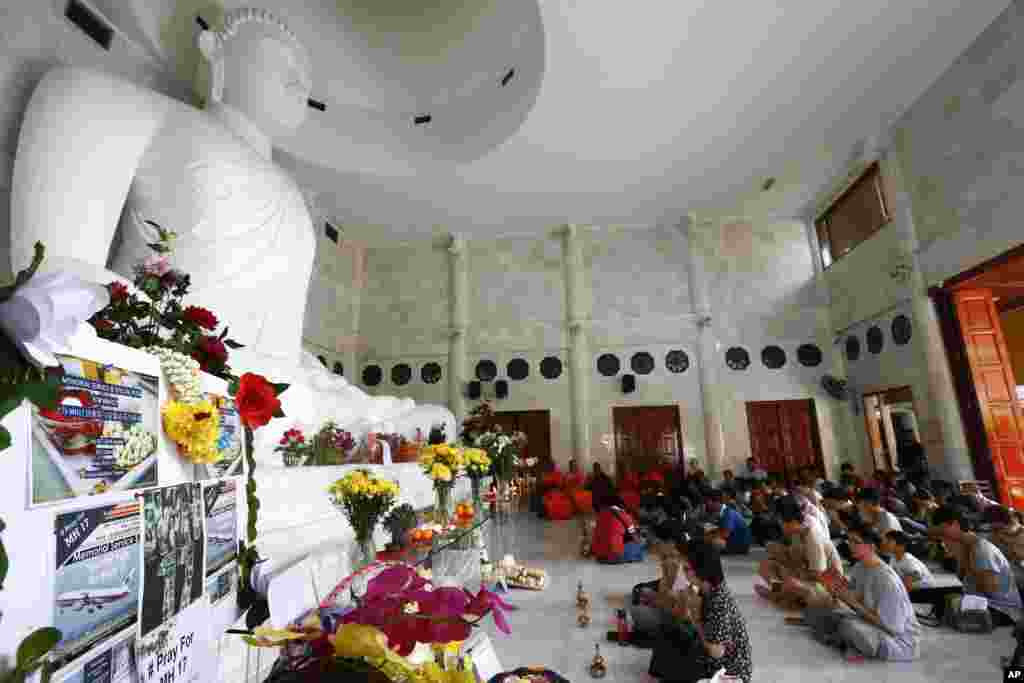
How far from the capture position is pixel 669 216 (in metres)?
12.5

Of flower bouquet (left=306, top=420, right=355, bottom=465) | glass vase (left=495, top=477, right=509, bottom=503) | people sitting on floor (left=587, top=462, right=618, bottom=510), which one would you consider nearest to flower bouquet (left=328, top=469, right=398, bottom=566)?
flower bouquet (left=306, top=420, right=355, bottom=465)

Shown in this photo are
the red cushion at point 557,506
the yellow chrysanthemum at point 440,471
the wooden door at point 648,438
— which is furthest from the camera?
the wooden door at point 648,438

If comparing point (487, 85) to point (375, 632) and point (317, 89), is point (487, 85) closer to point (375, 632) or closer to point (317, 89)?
point (317, 89)

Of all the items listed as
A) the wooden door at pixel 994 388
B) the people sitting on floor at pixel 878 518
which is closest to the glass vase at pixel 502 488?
the people sitting on floor at pixel 878 518

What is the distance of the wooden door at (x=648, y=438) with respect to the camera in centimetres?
1168

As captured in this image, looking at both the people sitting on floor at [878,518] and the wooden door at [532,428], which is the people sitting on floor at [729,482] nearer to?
the people sitting on floor at [878,518]

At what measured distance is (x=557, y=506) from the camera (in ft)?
31.4

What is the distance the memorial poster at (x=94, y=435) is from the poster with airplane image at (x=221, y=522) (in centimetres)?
34

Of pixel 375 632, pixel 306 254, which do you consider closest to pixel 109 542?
pixel 375 632

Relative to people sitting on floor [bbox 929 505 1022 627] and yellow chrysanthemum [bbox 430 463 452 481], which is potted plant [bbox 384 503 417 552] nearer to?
yellow chrysanthemum [bbox 430 463 452 481]

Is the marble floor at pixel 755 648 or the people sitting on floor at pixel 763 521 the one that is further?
the people sitting on floor at pixel 763 521

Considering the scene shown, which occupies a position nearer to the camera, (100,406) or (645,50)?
(100,406)

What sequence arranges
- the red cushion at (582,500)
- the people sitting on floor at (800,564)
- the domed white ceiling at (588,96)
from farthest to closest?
1. the red cushion at (582,500)
2. the domed white ceiling at (588,96)
3. the people sitting on floor at (800,564)

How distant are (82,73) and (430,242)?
929 cm
